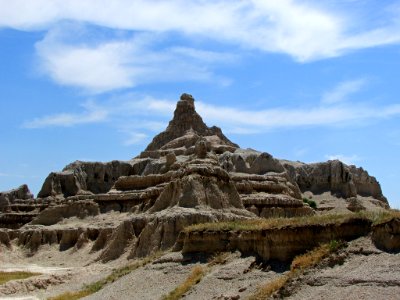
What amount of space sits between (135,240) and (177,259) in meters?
25.8

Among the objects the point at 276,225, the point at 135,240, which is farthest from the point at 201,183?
the point at 276,225

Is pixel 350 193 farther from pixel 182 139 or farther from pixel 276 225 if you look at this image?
pixel 276 225

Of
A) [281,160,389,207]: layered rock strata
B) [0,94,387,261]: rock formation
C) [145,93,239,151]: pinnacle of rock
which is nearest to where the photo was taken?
[0,94,387,261]: rock formation

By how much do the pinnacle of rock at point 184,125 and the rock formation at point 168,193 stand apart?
184 mm

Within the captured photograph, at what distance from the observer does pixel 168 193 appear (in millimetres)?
60656

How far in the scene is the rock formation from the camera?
55938 mm

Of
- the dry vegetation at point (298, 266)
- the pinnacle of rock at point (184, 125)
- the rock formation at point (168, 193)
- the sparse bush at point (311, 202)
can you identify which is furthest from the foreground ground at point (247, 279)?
the pinnacle of rock at point (184, 125)

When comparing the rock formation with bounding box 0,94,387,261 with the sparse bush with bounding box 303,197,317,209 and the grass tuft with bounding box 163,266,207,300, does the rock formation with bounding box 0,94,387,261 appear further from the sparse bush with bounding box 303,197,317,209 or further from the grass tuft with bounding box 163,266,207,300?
the grass tuft with bounding box 163,266,207,300

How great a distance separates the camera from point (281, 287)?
77.3ft

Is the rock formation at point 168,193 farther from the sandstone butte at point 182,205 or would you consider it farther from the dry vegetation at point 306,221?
the dry vegetation at point 306,221

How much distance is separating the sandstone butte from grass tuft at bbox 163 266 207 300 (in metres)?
0.92

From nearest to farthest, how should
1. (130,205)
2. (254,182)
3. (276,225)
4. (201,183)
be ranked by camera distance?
(276,225) → (201,183) → (254,182) → (130,205)

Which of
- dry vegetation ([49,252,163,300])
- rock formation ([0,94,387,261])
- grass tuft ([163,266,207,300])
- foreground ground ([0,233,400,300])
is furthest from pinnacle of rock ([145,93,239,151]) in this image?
grass tuft ([163,266,207,300])

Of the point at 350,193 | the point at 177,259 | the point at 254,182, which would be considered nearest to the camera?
the point at 177,259
